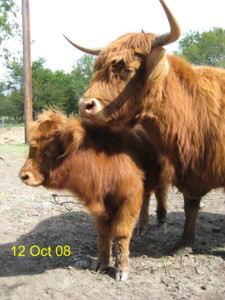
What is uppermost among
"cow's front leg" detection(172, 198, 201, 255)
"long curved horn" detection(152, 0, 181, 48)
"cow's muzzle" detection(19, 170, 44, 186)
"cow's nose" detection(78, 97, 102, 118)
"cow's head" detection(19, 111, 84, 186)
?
"long curved horn" detection(152, 0, 181, 48)

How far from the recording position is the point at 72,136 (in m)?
3.30

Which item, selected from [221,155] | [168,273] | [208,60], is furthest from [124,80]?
[208,60]

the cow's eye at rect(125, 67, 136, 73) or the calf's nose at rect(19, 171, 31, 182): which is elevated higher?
the cow's eye at rect(125, 67, 136, 73)

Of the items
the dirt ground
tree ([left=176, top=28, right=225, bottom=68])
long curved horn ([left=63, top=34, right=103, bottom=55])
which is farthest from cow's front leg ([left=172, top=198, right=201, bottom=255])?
tree ([left=176, top=28, right=225, bottom=68])

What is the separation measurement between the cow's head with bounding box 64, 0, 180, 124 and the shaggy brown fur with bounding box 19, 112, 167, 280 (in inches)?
16.0

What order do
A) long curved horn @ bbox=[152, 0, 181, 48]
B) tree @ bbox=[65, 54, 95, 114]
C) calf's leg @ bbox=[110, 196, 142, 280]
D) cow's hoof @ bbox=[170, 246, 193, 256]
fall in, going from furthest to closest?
tree @ bbox=[65, 54, 95, 114] → cow's hoof @ bbox=[170, 246, 193, 256] → calf's leg @ bbox=[110, 196, 142, 280] → long curved horn @ bbox=[152, 0, 181, 48]

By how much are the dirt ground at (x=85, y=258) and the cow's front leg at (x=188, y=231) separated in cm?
11

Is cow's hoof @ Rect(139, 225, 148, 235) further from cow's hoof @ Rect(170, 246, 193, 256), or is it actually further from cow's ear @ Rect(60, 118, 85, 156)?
cow's ear @ Rect(60, 118, 85, 156)

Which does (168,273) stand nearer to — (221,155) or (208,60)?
(221,155)

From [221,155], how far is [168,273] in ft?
Answer: 4.98

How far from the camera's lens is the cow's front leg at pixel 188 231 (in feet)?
13.9

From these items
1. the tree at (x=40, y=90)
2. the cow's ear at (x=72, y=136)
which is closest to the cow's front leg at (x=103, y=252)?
the cow's ear at (x=72, y=136)

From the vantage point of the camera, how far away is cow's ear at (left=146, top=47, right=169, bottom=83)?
10.3 feet

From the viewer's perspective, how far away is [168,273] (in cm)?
378
